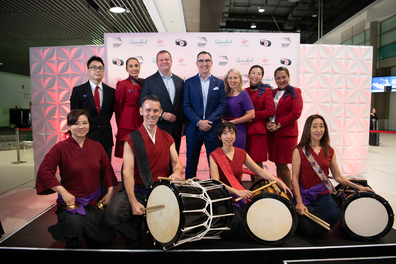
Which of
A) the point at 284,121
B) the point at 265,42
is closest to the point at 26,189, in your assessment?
the point at 284,121

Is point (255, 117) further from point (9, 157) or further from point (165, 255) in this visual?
point (9, 157)

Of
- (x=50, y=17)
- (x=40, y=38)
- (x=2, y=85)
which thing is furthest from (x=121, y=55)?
(x=2, y=85)

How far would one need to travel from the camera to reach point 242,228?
2.03 meters

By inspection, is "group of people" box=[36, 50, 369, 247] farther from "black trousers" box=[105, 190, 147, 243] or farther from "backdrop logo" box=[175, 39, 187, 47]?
"backdrop logo" box=[175, 39, 187, 47]

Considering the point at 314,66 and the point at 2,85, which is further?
the point at 2,85

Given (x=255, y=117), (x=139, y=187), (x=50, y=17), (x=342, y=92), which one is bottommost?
(x=139, y=187)

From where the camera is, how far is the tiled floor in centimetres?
291

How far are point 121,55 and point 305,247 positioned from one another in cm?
358

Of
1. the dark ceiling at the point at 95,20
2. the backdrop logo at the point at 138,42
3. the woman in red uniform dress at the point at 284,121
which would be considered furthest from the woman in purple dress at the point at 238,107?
the dark ceiling at the point at 95,20

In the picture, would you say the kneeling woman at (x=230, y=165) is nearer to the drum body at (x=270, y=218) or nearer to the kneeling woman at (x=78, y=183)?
the drum body at (x=270, y=218)

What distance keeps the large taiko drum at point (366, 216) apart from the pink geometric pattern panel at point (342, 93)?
2.34m

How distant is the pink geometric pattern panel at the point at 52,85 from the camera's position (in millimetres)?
4113

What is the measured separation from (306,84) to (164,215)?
350 centimetres

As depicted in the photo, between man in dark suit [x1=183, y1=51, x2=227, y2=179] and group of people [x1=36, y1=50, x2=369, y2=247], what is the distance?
11 mm
